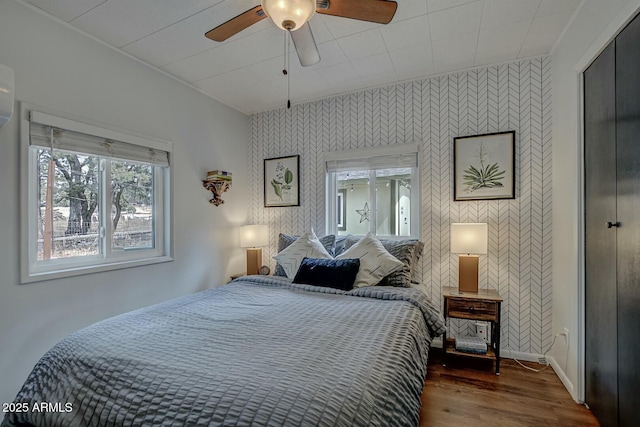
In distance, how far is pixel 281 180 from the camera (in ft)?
12.1

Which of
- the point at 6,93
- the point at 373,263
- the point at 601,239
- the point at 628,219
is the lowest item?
the point at 373,263

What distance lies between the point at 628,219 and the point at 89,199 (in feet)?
11.3

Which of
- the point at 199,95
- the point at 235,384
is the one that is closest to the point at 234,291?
the point at 235,384

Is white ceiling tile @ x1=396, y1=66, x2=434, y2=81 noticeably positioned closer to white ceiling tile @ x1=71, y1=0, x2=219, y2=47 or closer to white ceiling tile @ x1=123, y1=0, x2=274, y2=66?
white ceiling tile @ x1=123, y1=0, x2=274, y2=66

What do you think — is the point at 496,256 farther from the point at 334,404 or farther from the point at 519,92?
the point at 334,404

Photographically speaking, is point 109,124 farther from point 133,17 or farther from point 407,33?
point 407,33

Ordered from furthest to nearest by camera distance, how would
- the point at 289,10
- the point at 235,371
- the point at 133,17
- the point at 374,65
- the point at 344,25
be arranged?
the point at 374,65 < the point at 344,25 < the point at 133,17 < the point at 289,10 < the point at 235,371

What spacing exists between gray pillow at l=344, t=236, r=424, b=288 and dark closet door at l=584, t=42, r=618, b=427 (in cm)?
115

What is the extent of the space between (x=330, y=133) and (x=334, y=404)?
2.93 meters

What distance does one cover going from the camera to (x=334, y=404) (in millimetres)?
961

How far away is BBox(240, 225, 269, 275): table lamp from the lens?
3486mm

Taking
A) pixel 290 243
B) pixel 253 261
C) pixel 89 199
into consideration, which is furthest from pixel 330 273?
pixel 89 199

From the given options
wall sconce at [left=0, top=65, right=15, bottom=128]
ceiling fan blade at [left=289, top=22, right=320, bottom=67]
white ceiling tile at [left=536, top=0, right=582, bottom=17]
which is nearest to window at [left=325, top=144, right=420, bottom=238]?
white ceiling tile at [left=536, top=0, right=582, bottom=17]

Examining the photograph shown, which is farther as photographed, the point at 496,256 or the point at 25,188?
the point at 496,256
